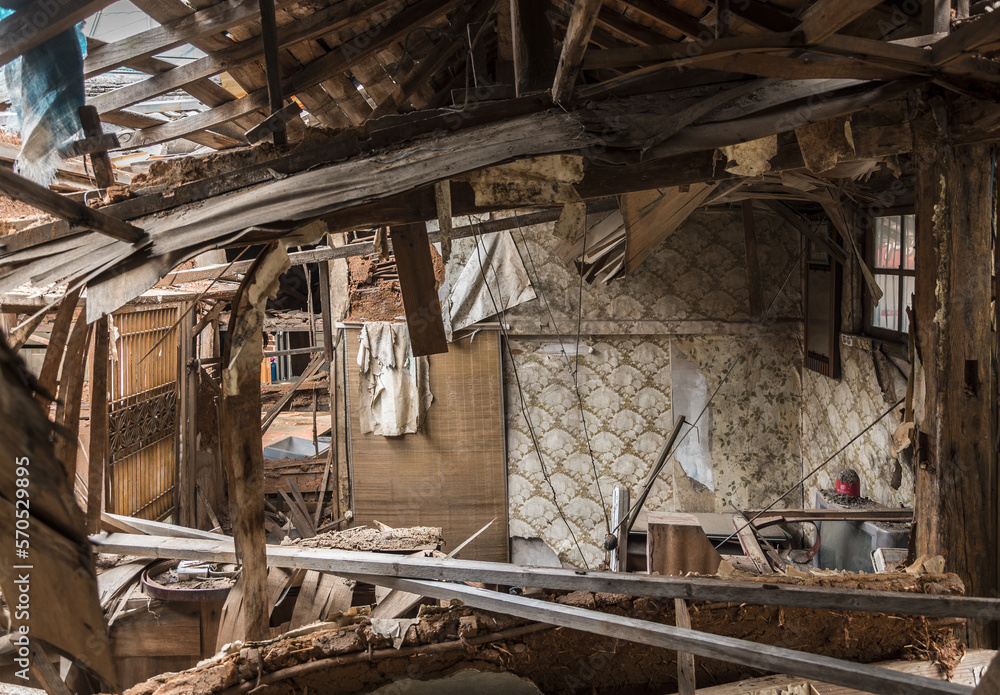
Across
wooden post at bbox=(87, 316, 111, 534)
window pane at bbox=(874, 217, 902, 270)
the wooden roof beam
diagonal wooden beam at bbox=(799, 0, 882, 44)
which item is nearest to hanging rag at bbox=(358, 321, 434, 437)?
wooden post at bbox=(87, 316, 111, 534)

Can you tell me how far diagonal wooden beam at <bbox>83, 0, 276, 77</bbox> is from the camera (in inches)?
88.4

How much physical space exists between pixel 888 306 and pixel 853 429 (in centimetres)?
116

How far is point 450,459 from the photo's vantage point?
6625 mm

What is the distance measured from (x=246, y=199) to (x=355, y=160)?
0.39 metres

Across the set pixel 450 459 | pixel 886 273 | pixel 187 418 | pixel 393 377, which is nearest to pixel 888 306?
pixel 886 273

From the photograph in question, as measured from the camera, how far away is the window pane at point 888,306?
15.1 ft

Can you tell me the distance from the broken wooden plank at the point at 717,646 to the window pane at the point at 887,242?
3631 mm

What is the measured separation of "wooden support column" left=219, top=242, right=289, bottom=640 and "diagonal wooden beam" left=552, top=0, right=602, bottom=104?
1.09 m

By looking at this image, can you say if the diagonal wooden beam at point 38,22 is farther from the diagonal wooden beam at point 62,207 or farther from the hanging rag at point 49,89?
the diagonal wooden beam at point 62,207

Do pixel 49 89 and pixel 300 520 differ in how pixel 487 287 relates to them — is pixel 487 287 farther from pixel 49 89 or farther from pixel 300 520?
pixel 49 89

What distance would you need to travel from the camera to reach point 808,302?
6.15 m

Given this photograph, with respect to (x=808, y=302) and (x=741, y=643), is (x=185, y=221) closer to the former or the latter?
(x=741, y=643)

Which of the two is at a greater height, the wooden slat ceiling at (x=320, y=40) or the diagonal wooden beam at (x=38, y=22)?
the wooden slat ceiling at (x=320, y=40)

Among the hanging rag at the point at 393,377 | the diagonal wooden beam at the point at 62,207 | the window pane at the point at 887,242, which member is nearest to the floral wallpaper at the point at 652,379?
the hanging rag at the point at 393,377
